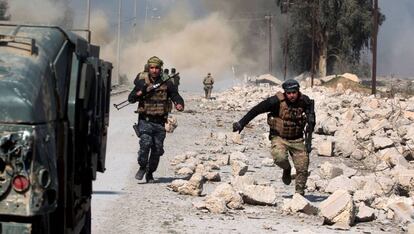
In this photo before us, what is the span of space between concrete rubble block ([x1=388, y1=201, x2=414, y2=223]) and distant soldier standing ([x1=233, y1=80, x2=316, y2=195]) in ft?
3.71

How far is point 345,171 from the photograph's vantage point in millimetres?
10109

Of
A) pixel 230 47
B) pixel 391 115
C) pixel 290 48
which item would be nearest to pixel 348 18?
pixel 290 48

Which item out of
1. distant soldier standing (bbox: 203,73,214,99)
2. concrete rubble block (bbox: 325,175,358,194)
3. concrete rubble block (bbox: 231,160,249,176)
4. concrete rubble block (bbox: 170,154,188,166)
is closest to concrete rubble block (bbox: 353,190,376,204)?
concrete rubble block (bbox: 325,175,358,194)

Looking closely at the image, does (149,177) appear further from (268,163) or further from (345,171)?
(268,163)

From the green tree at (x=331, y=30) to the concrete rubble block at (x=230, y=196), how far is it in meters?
47.1

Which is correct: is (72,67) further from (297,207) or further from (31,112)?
(297,207)

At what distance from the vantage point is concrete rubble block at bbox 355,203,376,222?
6.84 m

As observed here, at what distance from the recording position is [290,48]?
206 ft

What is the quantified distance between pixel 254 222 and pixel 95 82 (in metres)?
2.77

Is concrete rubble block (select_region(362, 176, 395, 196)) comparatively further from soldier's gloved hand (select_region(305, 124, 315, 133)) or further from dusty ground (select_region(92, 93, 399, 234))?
soldier's gloved hand (select_region(305, 124, 315, 133))

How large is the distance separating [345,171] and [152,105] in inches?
127

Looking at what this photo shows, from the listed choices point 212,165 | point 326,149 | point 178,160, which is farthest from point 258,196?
point 326,149

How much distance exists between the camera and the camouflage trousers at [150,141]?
853 centimetres

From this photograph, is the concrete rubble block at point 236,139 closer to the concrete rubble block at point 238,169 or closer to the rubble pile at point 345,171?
the rubble pile at point 345,171
